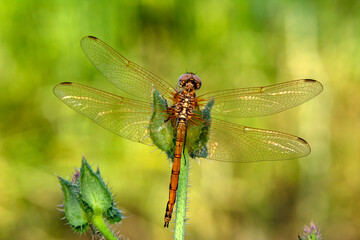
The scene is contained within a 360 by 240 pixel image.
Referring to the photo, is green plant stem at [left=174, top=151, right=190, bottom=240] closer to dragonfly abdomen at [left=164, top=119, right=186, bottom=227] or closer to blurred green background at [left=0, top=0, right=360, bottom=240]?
dragonfly abdomen at [left=164, top=119, right=186, bottom=227]

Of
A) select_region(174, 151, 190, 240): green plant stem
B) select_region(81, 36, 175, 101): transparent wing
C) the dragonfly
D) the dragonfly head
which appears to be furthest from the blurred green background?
select_region(174, 151, 190, 240): green plant stem

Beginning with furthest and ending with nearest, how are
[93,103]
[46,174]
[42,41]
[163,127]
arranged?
[42,41], [46,174], [93,103], [163,127]

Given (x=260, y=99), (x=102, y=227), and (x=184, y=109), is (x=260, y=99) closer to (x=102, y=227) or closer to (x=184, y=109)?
(x=184, y=109)

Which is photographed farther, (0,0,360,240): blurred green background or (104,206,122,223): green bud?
(0,0,360,240): blurred green background

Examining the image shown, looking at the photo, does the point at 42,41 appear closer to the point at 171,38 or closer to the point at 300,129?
the point at 171,38

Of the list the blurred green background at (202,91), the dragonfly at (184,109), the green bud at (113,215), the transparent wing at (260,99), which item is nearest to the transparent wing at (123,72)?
the dragonfly at (184,109)

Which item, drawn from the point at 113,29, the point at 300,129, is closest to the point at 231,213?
the point at 300,129
